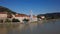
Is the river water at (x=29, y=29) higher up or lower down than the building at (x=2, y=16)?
lower down

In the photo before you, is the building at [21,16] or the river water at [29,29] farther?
the building at [21,16]

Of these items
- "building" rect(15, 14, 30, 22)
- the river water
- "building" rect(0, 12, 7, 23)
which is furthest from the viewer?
"building" rect(15, 14, 30, 22)

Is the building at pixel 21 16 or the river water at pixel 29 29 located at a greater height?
the building at pixel 21 16

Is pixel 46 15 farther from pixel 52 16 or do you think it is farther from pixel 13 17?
pixel 13 17

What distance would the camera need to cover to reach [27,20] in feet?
14.3

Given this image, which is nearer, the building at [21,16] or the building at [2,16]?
the building at [2,16]

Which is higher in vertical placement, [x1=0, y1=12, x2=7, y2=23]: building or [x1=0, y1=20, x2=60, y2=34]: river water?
[x1=0, y1=12, x2=7, y2=23]: building

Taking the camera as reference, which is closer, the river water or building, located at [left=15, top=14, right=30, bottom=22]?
the river water

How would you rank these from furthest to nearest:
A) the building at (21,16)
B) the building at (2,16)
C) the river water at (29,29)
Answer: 1. the building at (21,16)
2. the building at (2,16)
3. the river water at (29,29)

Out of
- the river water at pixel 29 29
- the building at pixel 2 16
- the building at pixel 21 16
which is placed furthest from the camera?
the building at pixel 21 16

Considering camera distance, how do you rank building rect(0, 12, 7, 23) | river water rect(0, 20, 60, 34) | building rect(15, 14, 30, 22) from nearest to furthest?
river water rect(0, 20, 60, 34)
building rect(0, 12, 7, 23)
building rect(15, 14, 30, 22)

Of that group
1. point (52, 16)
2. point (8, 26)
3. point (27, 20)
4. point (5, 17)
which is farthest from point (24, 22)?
point (52, 16)

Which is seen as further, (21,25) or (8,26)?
(21,25)

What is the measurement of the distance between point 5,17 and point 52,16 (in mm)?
1070
